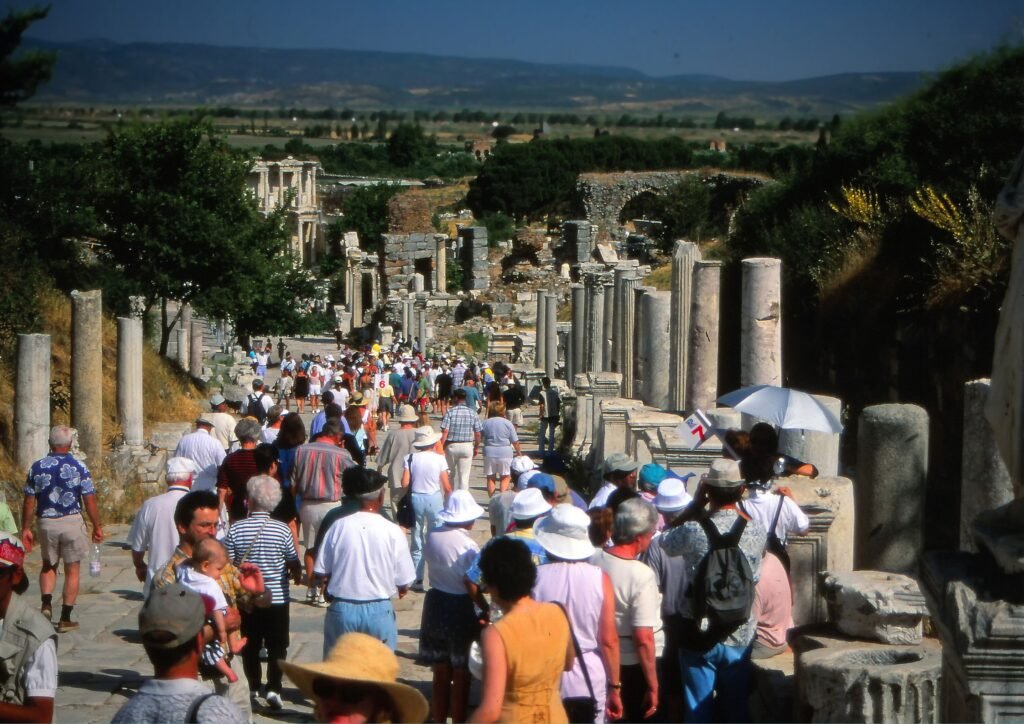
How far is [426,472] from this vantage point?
11094 mm

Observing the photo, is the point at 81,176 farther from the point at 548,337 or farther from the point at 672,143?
the point at 672,143

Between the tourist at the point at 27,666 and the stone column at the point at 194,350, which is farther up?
the tourist at the point at 27,666

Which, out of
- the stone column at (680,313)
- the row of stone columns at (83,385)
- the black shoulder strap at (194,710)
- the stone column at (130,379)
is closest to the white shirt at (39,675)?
the black shoulder strap at (194,710)

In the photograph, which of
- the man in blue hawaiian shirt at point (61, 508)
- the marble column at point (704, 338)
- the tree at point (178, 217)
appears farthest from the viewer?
the tree at point (178, 217)

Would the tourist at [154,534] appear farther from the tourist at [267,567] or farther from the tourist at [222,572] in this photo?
the tourist at [222,572]

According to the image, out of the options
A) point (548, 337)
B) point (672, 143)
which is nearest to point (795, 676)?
point (548, 337)

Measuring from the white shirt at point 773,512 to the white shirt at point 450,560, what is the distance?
4.74 ft

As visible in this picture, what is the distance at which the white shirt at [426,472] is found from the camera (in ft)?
36.4

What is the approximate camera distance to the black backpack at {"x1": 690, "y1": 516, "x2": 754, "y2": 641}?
21.3 ft

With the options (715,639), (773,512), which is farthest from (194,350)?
(715,639)

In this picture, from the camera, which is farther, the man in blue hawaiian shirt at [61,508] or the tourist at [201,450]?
the tourist at [201,450]

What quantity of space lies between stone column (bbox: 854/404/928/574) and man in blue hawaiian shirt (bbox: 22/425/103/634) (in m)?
5.18

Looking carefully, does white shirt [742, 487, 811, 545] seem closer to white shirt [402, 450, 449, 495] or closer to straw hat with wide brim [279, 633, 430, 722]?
straw hat with wide brim [279, 633, 430, 722]

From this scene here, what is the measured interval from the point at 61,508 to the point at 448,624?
3733 mm
